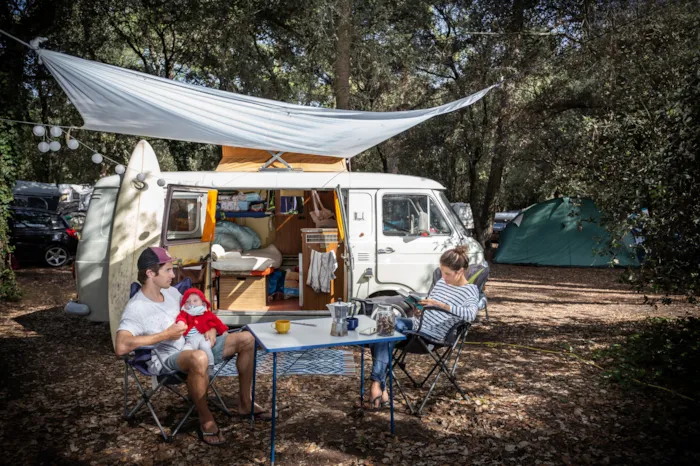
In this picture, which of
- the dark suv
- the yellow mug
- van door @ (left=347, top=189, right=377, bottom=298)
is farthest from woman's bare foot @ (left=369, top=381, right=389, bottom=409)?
the dark suv

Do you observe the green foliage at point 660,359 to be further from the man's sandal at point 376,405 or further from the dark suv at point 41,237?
the dark suv at point 41,237

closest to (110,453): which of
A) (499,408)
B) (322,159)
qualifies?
(499,408)

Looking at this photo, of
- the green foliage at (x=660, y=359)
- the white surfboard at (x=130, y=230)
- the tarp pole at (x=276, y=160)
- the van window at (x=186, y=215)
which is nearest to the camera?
the green foliage at (x=660, y=359)

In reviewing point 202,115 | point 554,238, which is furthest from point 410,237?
point 554,238

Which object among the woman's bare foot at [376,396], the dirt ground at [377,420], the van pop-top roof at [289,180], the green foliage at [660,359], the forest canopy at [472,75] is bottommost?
the dirt ground at [377,420]

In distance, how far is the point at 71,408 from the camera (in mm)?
4578

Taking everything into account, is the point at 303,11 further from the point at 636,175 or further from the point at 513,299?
the point at 636,175

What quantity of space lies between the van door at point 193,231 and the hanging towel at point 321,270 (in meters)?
1.28

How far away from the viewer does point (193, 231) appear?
6.62 m

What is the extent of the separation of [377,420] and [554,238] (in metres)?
11.1

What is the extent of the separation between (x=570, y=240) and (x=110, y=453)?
1266cm

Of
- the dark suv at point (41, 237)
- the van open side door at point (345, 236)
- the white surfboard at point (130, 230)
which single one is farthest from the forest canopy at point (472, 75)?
the white surfboard at point (130, 230)

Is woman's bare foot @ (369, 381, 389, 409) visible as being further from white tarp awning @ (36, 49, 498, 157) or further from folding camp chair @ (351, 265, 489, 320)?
white tarp awning @ (36, 49, 498, 157)

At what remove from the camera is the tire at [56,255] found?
13305 mm
